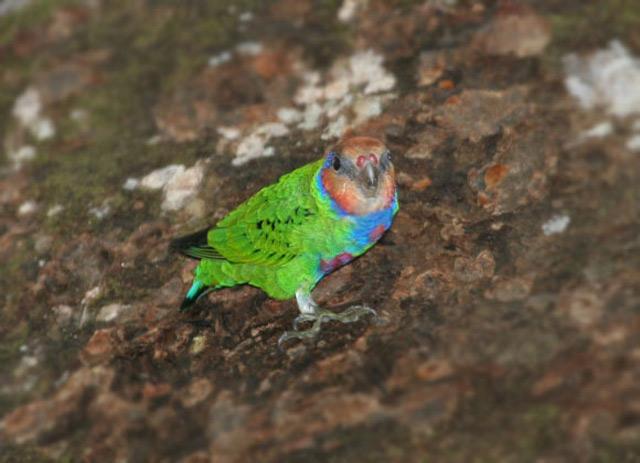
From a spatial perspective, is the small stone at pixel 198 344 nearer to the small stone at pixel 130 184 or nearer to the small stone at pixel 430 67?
the small stone at pixel 130 184

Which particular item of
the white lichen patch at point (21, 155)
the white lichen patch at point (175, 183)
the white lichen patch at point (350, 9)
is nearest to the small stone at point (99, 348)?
the white lichen patch at point (175, 183)

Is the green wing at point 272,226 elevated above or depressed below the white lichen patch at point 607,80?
above

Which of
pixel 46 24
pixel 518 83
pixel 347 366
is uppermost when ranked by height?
pixel 46 24

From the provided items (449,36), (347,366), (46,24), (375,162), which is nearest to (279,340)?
(347,366)

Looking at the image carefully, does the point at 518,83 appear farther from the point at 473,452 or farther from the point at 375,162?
the point at 473,452

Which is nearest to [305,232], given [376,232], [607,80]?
[376,232]

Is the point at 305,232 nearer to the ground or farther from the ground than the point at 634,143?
farther from the ground

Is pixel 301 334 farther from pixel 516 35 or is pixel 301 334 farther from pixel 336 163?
pixel 516 35
